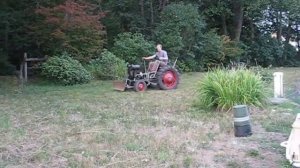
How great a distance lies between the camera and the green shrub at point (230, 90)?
7301mm

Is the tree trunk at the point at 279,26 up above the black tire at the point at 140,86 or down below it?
above

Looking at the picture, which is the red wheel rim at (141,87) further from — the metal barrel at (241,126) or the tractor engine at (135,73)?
the metal barrel at (241,126)

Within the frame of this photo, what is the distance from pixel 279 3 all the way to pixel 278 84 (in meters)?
12.2

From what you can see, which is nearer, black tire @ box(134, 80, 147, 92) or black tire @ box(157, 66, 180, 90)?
black tire @ box(134, 80, 147, 92)

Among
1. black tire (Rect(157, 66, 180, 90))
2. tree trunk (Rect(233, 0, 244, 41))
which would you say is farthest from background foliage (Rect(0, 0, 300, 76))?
black tire (Rect(157, 66, 180, 90))

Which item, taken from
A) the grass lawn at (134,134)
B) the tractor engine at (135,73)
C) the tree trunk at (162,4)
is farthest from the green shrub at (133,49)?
the grass lawn at (134,134)

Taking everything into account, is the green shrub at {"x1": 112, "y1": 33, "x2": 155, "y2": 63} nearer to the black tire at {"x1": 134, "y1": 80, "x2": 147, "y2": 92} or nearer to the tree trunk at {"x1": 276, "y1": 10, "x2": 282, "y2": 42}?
the black tire at {"x1": 134, "y1": 80, "x2": 147, "y2": 92}

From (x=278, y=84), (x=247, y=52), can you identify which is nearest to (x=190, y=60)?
(x=247, y=52)

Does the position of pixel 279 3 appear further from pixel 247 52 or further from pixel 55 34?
pixel 55 34

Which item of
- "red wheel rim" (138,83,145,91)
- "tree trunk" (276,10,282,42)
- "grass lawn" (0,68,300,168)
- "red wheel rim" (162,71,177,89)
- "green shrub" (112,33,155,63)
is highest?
"tree trunk" (276,10,282,42)

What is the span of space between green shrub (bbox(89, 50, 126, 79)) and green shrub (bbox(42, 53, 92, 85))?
2.92 feet

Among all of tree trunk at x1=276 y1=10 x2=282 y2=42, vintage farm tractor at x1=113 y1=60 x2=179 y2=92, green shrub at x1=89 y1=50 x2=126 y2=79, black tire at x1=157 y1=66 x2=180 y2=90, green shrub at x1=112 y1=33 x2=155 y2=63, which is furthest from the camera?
tree trunk at x1=276 y1=10 x2=282 y2=42

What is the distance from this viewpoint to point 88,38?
47.6 feet

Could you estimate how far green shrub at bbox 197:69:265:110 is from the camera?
730cm
